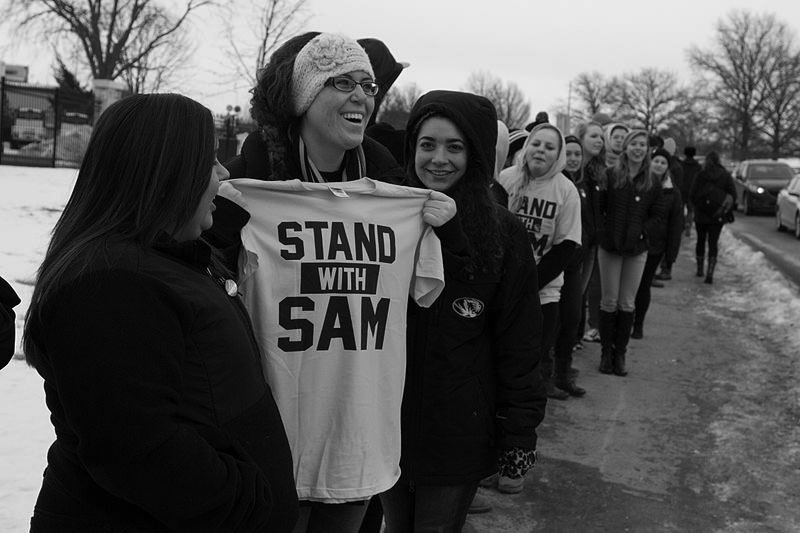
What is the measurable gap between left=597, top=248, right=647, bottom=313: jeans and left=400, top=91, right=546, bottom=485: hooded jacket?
4895mm

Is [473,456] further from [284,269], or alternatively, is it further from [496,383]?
[284,269]

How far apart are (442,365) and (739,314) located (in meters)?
9.07

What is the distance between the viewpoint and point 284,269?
7.85 ft

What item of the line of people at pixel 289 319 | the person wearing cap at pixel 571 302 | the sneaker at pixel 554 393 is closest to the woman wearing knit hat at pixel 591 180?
the person wearing cap at pixel 571 302

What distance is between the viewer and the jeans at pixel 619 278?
7566 millimetres

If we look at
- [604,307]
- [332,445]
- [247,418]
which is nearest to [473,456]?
[332,445]

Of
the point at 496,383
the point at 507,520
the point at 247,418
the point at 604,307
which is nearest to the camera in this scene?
the point at 247,418

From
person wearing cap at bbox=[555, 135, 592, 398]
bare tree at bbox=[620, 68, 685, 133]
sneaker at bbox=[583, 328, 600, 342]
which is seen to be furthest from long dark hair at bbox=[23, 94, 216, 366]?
bare tree at bbox=[620, 68, 685, 133]

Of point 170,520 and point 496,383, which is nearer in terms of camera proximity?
point 170,520

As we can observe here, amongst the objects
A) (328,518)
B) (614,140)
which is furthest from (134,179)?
(614,140)

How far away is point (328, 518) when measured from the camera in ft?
8.41

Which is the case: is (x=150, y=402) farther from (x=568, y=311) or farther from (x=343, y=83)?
(x=568, y=311)

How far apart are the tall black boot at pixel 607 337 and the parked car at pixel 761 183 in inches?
901

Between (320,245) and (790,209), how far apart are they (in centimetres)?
2183
